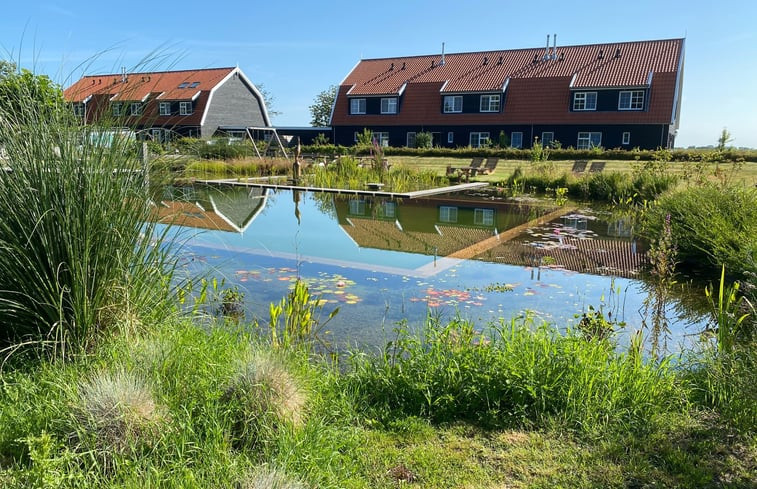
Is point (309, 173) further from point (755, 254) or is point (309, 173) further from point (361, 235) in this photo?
point (755, 254)

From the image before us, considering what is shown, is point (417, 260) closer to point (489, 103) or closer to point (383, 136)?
point (489, 103)

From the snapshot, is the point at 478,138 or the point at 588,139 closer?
the point at 588,139

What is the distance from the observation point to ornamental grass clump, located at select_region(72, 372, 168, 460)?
2371 millimetres

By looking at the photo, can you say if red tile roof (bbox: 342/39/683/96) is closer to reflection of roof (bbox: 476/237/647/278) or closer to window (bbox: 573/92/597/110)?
window (bbox: 573/92/597/110)

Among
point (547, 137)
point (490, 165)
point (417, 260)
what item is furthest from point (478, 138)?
point (417, 260)

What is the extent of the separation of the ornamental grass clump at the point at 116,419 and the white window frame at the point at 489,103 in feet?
103

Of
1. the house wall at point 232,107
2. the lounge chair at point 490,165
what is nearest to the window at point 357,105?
the house wall at point 232,107

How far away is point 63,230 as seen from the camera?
117 inches

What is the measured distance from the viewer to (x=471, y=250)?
851 cm

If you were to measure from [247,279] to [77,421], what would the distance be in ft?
13.3

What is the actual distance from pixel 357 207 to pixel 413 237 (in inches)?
163

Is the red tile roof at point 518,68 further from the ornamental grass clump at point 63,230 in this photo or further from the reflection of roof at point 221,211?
the ornamental grass clump at point 63,230

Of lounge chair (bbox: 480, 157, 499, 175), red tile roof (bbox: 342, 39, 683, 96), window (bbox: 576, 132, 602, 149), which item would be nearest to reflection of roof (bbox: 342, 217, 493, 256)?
lounge chair (bbox: 480, 157, 499, 175)

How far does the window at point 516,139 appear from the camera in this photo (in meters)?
31.9
